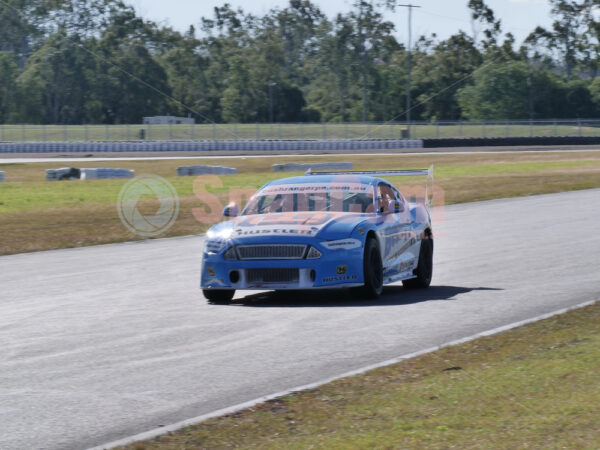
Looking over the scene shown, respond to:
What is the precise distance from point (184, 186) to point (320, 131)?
4360 centimetres

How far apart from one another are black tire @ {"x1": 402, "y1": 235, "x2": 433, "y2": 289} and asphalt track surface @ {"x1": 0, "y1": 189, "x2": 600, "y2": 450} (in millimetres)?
230

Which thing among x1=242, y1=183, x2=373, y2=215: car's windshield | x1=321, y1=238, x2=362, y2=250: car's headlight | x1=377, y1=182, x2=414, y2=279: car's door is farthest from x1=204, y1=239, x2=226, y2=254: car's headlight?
x1=377, y1=182, x2=414, y2=279: car's door

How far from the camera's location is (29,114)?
112750 millimetres

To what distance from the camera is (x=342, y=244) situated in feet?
35.0

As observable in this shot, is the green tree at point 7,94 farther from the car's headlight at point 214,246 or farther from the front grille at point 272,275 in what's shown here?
the front grille at point 272,275

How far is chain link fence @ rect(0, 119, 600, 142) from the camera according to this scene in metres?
78.2

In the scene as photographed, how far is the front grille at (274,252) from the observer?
1059 cm

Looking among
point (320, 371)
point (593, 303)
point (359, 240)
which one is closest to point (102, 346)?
point (320, 371)

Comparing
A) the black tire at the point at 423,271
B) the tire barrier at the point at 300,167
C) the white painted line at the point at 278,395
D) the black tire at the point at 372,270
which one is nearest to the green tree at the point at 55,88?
the tire barrier at the point at 300,167

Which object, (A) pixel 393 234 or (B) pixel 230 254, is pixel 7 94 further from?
(B) pixel 230 254

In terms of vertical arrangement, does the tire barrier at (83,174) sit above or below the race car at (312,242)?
below

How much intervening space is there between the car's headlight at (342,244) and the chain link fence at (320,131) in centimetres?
6771

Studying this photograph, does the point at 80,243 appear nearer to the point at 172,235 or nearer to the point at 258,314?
the point at 172,235

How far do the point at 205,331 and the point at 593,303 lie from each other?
4.04m
